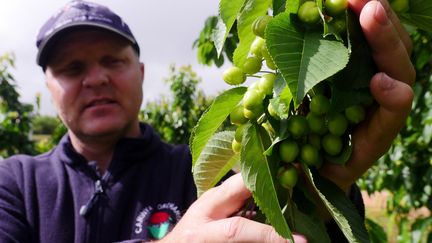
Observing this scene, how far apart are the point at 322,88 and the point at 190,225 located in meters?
0.48

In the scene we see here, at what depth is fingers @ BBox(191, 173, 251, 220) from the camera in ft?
3.33

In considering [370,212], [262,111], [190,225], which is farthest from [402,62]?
[370,212]

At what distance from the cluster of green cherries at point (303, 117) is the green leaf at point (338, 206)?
0.03 meters

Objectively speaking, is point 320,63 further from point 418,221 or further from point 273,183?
point 418,221

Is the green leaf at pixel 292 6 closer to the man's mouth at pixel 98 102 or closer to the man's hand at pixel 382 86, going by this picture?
the man's hand at pixel 382 86

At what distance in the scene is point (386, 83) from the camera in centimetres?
85

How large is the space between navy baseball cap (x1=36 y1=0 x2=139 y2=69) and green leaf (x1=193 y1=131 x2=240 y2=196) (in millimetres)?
1499

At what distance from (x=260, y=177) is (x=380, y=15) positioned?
1.16ft

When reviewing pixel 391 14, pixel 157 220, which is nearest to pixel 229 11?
pixel 391 14

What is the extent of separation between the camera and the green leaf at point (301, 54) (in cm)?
74

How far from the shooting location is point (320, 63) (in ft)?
2.51

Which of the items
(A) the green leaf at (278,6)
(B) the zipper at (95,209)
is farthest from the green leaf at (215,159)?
(B) the zipper at (95,209)

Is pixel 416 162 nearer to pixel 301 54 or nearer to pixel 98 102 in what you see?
pixel 98 102

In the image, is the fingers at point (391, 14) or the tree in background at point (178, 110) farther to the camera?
the tree in background at point (178, 110)
